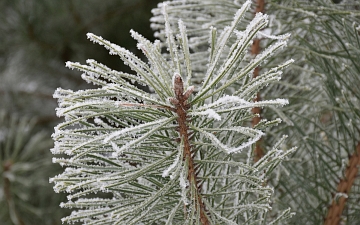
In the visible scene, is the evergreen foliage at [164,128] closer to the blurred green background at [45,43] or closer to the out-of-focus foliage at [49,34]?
the blurred green background at [45,43]

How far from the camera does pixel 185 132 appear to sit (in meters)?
0.45

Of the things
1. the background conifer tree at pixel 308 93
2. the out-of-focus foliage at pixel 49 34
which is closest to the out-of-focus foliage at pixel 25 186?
the background conifer tree at pixel 308 93

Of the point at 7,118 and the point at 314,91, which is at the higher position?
the point at 7,118

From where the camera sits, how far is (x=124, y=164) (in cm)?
49

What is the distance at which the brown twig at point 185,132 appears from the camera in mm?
424

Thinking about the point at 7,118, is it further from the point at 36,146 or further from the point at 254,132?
the point at 254,132

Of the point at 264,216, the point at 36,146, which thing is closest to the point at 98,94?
the point at 264,216

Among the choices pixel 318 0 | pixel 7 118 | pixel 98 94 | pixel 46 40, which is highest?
pixel 46 40

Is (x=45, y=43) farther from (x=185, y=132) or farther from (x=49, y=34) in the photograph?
(x=185, y=132)

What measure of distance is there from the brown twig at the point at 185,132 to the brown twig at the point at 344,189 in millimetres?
227

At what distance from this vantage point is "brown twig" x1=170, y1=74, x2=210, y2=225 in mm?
424

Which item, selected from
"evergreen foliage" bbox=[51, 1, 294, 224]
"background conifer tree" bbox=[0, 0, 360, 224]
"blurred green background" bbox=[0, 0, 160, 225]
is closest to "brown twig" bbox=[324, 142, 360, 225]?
"background conifer tree" bbox=[0, 0, 360, 224]

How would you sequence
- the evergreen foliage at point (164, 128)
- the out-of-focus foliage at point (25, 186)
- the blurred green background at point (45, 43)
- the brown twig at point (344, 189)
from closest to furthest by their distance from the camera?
1. the evergreen foliage at point (164, 128)
2. the brown twig at point (344, 189)
3. the out-of-focus foliage at point (25, 186)
4. the blurred green background at point (45, 43)

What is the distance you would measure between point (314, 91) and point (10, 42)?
135 cm
